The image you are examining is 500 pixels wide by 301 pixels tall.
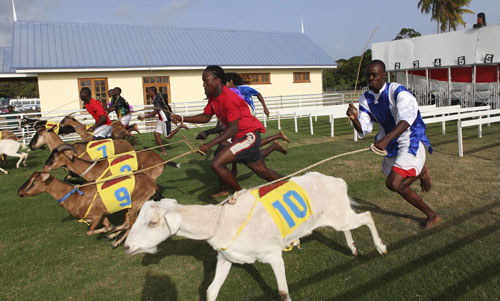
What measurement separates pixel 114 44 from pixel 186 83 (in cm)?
538

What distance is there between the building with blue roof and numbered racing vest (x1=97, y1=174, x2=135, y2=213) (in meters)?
17.8

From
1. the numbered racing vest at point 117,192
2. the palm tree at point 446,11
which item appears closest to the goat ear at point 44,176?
the numbered racing vest at point 117,192

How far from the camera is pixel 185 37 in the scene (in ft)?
89.2

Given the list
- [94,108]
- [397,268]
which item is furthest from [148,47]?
[397,268]

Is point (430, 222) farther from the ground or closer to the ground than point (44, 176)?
closer to the ground

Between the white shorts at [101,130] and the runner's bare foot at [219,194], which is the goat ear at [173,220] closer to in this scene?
the runner's bare foot at [219,194]

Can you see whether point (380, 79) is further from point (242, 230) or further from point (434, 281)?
point (242, 230)

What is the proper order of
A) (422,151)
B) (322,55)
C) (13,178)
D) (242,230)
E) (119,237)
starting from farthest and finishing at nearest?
(322,55) < (13,178) < (119,237) < (422,151) < (242,230)

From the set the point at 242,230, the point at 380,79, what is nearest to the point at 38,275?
the point at 242,230

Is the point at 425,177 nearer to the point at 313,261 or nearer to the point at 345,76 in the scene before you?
the point at 313,261

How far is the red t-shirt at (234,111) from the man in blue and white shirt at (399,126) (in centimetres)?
150

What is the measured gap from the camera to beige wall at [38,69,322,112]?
21328 mm

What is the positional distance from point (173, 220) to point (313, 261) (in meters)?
2.17

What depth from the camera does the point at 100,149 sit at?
7805 millimetres
